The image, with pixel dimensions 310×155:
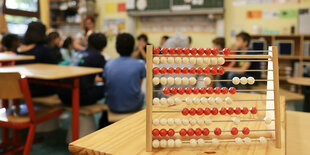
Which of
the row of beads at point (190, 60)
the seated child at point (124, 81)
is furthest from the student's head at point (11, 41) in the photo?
the row of beads at point (190, 60)

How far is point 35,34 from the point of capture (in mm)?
3283

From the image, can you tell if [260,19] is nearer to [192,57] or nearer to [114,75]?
[114,75]

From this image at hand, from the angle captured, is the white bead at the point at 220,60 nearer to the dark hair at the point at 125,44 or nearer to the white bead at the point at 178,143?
the white bead at the point at 178,143

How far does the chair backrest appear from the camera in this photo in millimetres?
2110

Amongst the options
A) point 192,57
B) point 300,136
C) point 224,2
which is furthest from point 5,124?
point 224,2

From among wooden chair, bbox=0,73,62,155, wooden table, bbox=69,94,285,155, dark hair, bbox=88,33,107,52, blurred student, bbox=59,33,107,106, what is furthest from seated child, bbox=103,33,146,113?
wooden table, bbox=69,94,285,155

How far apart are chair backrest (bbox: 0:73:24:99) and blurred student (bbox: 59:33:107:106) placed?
74cm

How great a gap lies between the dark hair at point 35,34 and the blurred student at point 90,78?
1.75 feet

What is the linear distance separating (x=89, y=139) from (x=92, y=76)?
2136 mm

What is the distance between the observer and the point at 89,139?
38.0 inches

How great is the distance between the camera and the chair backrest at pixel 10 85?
2.11 meters

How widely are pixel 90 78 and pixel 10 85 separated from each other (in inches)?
38.4

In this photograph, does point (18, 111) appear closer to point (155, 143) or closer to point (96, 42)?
point (96, 42)

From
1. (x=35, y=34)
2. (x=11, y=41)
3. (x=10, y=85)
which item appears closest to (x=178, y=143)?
(x=10, y=85)
